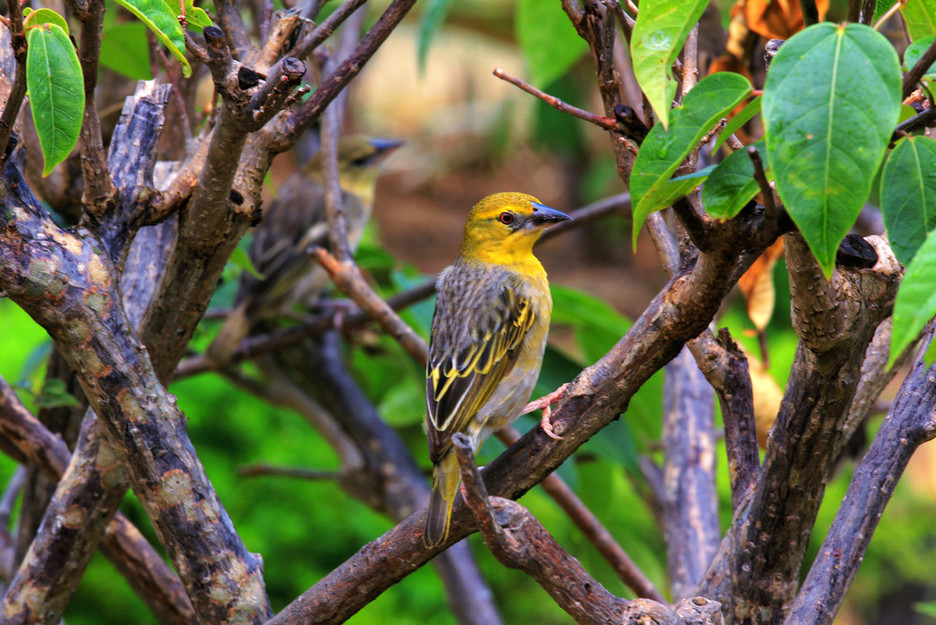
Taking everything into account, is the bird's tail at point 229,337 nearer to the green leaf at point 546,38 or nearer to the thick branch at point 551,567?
the green leaf at point 546,38

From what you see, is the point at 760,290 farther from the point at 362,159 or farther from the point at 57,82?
the point at 362,159

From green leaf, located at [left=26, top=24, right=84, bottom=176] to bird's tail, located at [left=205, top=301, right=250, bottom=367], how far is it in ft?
7.33

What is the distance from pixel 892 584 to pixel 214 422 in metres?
4.65

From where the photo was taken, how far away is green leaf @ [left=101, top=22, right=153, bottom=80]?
7.85 feet

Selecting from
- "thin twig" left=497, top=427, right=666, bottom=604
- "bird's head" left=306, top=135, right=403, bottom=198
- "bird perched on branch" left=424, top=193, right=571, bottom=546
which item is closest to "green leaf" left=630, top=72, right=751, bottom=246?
"bird perched on branch" left=424, top=193, right=571, bottom=546

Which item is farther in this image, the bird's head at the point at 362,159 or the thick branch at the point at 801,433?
the bird's head at the point at 362,159

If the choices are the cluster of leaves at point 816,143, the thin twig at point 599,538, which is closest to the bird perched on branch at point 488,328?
the thin twig at point 599,538

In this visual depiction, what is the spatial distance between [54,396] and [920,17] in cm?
203

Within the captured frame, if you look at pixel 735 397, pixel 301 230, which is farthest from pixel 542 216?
pixel 301 230

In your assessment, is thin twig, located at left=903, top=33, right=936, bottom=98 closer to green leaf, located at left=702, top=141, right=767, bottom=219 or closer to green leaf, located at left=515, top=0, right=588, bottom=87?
green leaf, located at left=702, top=141, right=767, bottom=219

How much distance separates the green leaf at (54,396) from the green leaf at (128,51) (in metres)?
0.83

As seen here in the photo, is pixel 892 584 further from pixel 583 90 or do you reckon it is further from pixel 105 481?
pixel 105 481

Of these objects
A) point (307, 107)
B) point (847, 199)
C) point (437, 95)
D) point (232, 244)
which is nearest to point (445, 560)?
point (232, 244)

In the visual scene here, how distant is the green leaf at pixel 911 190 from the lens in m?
1.07
